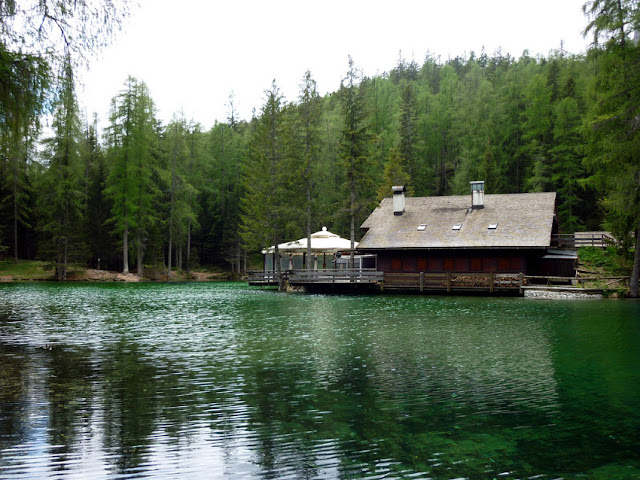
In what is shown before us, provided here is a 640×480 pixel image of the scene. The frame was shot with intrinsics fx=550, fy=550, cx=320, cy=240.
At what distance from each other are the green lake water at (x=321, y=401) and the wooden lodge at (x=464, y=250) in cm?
1641

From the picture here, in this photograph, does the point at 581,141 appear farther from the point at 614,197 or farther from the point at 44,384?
the point at 44,384

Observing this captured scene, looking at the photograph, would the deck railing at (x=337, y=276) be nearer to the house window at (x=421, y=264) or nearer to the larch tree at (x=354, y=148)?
the house window at (x=421, y=264)

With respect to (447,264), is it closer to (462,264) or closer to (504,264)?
(462,264)

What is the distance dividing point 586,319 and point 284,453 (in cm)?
1677

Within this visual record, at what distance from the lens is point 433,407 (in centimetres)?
816

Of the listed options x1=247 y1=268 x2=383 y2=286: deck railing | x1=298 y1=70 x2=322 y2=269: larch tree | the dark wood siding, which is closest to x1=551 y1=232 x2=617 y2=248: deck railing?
the dark wood siding

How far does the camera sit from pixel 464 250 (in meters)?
35.7

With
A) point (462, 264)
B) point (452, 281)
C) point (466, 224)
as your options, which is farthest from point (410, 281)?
point (466, 224)

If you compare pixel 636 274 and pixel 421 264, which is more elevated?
pixel 421 264

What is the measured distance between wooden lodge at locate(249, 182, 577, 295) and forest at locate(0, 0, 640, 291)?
12.3ft

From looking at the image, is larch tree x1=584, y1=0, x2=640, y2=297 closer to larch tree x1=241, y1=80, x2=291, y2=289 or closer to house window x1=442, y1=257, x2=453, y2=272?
house window x1=442, y1=257, x2=453, y2=272

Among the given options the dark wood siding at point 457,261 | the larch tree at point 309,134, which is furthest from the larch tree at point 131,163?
the dark wood siding at point 457,261

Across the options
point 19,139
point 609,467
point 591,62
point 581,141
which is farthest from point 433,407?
point 581,141

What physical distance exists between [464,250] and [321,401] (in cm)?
2874
